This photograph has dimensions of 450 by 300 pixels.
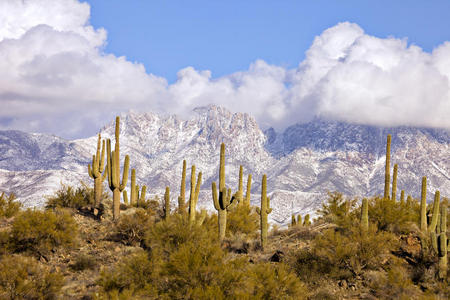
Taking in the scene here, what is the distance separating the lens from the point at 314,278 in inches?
843

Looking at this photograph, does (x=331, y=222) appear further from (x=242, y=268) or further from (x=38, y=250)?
(x=38, y=250)

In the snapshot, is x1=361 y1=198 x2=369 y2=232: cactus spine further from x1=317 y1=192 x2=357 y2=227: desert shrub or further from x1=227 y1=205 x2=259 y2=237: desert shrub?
x1=227 y1=205 x2=259 y2=237: desert shrub

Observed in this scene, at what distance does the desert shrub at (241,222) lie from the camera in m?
29.5

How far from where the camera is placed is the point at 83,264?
2292cm

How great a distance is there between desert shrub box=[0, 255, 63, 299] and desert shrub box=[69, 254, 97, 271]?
3.66 m

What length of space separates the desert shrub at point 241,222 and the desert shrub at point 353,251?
7.12m

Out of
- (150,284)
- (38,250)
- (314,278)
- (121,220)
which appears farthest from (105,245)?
(314,278)

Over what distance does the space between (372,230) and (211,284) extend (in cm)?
1001

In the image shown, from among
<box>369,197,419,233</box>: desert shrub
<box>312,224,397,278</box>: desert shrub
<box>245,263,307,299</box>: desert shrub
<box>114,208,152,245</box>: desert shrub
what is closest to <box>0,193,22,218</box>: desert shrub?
<box>114,208,152,245</box>: desert shrub

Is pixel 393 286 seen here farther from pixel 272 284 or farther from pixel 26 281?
pixel 26 281

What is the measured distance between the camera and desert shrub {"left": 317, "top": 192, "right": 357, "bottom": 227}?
25.8 m

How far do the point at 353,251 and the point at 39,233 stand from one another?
1482 centimetres

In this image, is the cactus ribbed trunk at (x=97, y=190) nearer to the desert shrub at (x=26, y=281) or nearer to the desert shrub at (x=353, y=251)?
the desert shrub at (x=26, y=281)

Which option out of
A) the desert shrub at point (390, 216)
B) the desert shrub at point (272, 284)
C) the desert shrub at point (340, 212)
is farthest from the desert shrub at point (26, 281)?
the desert shrub at point (390, 216)
